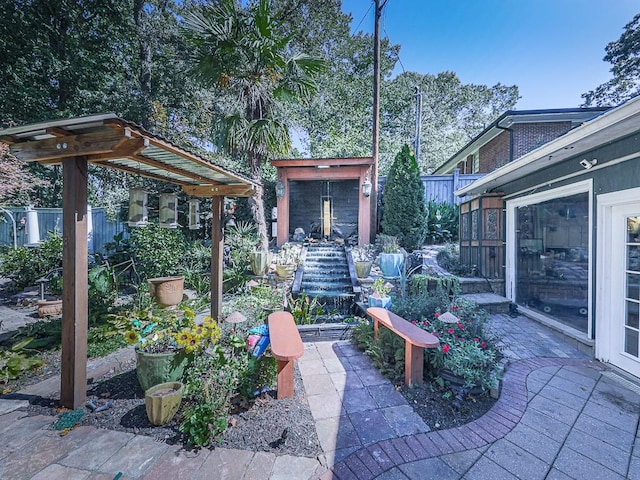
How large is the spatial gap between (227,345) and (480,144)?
1278 centimetres

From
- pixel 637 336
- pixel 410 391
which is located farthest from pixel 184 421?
pixel 637 336

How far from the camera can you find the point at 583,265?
4031 millimetres

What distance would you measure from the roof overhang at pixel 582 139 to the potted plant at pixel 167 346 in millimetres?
4280

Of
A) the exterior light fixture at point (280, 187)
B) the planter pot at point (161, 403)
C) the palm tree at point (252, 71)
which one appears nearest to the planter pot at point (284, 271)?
the palm tree at point (252, 71)

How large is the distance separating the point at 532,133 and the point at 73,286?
12525 mm

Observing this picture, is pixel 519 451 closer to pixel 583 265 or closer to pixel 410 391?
pixel 410 391

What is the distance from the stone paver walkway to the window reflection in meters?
1.66

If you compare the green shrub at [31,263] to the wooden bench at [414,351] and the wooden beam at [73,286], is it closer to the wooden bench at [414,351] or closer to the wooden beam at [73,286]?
the wooden beam at [73,286]

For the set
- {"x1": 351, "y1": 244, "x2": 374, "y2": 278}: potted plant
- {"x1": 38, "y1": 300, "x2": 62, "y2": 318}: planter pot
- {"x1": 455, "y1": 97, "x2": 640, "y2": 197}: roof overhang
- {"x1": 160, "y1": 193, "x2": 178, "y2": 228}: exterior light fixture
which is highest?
{"x1": 455, "y1": 97, "x2": 640, "y2": 197}: roof overhang

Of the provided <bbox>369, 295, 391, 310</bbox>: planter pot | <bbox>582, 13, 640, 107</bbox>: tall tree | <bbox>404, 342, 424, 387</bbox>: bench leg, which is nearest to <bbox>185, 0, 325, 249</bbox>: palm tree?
<bbox>369, 295, 391, 310</bbox>: planter pot

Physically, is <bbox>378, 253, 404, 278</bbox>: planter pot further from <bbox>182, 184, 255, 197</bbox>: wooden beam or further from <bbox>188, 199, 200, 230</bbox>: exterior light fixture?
<bbox>188, 199, 200, 230</bbox>: exterior light fixture

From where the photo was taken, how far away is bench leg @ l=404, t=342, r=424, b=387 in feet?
9.16

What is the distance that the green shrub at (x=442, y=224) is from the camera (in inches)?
Result: 399

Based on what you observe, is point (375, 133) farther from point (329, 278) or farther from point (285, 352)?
point (285, 352)
